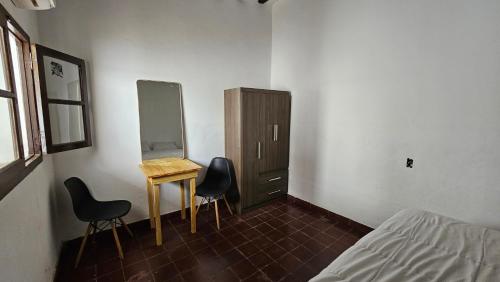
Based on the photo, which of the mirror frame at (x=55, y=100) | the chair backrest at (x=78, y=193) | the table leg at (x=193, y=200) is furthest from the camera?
the table leg at (x=193, y=200)

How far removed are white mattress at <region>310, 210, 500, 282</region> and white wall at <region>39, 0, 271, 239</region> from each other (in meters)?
2.35

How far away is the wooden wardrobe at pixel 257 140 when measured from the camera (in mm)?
2875

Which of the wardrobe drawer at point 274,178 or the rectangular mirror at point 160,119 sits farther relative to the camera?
the wardrobe drawer at point 274,178

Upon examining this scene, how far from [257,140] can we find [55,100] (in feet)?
7.09

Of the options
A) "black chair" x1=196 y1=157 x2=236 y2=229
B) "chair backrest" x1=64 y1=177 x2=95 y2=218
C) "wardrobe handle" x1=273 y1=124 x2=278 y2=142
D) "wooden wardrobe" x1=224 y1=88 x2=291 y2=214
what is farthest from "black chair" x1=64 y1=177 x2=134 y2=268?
"wardrobe handle" x1=273 y1=124 x2=278 y2=142

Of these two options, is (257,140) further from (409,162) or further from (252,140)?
(409,162)

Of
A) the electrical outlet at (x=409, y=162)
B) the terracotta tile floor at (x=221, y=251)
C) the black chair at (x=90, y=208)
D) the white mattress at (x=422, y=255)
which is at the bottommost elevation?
the terracotta tile floor at (x=221, y=251)

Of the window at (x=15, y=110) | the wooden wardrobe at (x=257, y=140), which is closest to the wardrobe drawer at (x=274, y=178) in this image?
the wooden wardrobe at (x=257, y=140)

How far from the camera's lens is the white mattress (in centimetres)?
102

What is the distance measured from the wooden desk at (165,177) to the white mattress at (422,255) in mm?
1744

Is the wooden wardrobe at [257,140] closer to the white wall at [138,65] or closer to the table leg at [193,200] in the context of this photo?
the white wall at [138,65]

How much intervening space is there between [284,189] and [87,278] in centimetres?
259

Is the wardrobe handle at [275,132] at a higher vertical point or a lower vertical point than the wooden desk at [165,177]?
higher

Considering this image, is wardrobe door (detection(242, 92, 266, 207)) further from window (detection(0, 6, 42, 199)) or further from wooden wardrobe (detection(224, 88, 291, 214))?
window (detection(0, 6, 42, 199))
